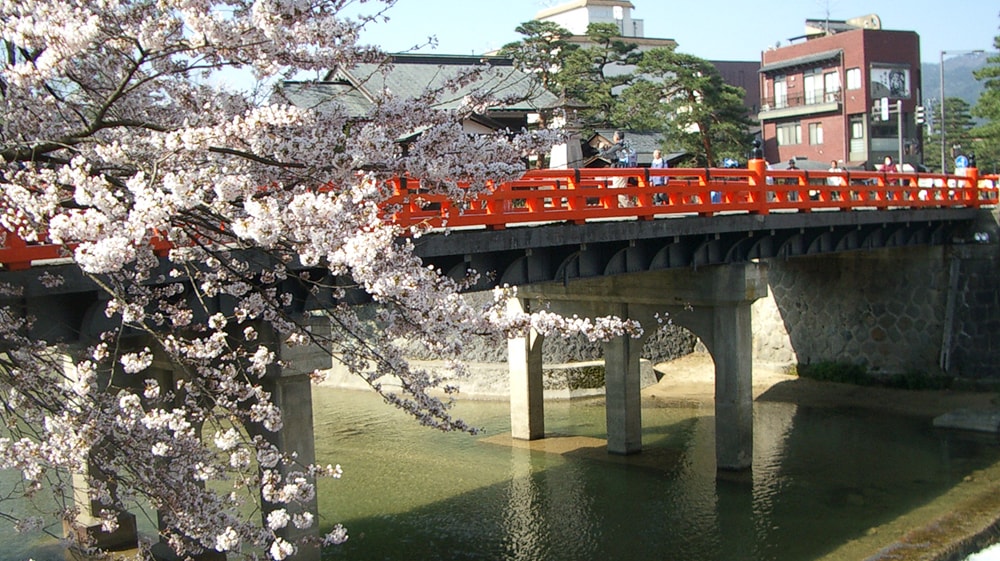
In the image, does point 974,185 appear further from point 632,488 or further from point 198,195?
point 198,195

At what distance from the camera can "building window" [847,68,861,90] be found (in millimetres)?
50938

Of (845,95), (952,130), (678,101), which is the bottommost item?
(678,101)

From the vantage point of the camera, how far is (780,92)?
5553cm

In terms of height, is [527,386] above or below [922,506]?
above

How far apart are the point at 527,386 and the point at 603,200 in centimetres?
742

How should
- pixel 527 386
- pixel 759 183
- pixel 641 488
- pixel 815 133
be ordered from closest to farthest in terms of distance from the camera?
pixel 641 488, pixel 759 183, pixel 527 386, pixel 815 133

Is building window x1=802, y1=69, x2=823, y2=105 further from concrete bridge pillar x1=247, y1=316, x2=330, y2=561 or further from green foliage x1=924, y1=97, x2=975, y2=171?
concrete bridge pillar x1=247, y1=316, x2=330, y2=561

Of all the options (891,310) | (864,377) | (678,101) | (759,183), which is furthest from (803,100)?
(759,183)

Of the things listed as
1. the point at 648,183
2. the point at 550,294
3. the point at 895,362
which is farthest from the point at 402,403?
the point at 895,362

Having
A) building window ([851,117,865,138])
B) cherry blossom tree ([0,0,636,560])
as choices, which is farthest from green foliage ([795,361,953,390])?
building window ([851,117,865,138])

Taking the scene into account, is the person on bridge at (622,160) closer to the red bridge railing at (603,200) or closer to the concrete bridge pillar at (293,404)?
the red bridge railing at (603,200)

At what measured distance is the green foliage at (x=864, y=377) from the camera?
27016 millimetres

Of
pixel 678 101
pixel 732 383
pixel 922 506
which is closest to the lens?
pixel 922 506

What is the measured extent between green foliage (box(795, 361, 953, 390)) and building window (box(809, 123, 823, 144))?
27262 mm
